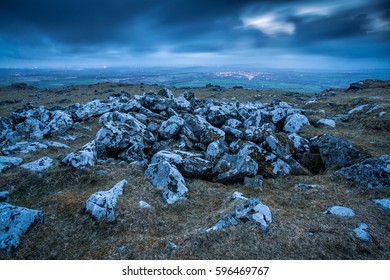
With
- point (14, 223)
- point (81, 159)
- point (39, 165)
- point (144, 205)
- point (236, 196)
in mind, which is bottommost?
point (236, 196)

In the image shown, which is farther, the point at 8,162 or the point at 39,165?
the point at 8,162

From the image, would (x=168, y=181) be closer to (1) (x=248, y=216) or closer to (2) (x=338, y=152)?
(1) (x=248, y=216)

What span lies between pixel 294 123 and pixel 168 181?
16489mm

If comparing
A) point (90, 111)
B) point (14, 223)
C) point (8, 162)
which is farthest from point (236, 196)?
point (90, 111)

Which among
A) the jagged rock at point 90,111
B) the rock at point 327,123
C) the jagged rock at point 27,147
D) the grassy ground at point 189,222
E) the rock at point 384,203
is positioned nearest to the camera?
the grassy ground at point 189,222

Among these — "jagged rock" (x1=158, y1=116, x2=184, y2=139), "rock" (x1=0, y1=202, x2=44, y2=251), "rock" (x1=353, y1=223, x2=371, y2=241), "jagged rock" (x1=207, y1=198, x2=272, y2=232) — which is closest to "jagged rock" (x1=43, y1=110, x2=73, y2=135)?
"jagged rock" (x1=158, y1=116, x2=184, y2=139)

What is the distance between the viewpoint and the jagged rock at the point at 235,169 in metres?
13.9

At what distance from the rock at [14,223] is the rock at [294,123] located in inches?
859

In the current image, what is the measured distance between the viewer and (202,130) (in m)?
19.1

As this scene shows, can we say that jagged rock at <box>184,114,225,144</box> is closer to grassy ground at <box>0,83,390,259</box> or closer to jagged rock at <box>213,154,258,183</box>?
jagged rock at <box>213,154,258,183</box>

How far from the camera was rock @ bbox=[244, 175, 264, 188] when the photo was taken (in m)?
13.2

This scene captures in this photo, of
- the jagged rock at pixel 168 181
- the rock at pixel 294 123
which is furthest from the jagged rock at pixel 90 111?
the rock at pixel 294 123

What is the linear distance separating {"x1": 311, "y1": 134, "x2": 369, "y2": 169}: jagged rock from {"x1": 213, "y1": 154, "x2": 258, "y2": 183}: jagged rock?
5.52 metres

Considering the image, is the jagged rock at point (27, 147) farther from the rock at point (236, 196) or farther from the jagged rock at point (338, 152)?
the jagged rock at point (338, 152)
